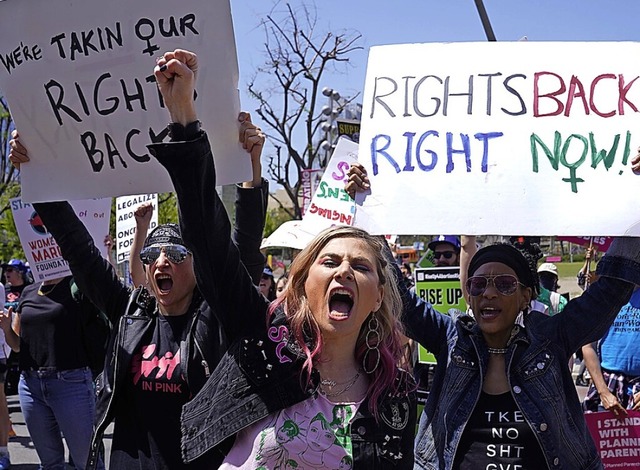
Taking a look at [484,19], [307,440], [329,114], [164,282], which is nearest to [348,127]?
[484,19]

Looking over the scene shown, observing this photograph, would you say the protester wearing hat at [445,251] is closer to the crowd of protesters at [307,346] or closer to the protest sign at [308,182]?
the crowd of protesters at [307,346]

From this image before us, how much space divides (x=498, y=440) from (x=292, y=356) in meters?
0.97

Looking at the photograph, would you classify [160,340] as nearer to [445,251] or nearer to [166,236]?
[166,236]

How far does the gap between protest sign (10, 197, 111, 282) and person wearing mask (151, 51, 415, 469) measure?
10.2ft

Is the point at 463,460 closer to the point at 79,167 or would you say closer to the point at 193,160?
the point at 193,160

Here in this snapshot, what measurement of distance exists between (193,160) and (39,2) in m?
1.40

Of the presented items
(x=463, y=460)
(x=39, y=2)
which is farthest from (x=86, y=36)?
(x=463, y=460)

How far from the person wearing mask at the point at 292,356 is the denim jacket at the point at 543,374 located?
53 centimetres

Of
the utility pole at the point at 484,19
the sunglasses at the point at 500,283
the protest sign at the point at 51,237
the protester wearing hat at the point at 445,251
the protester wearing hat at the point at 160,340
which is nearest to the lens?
the protester wearing hat at the point at 160,340

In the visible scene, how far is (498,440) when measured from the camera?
122 inches

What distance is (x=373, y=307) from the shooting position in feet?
8.86

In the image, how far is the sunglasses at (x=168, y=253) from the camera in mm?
3307

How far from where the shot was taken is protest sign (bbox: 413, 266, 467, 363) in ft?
22.8

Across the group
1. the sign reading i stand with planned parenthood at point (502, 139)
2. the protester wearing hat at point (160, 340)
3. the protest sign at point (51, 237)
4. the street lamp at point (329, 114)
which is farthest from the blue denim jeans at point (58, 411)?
the street lamp at point (329, 114)
